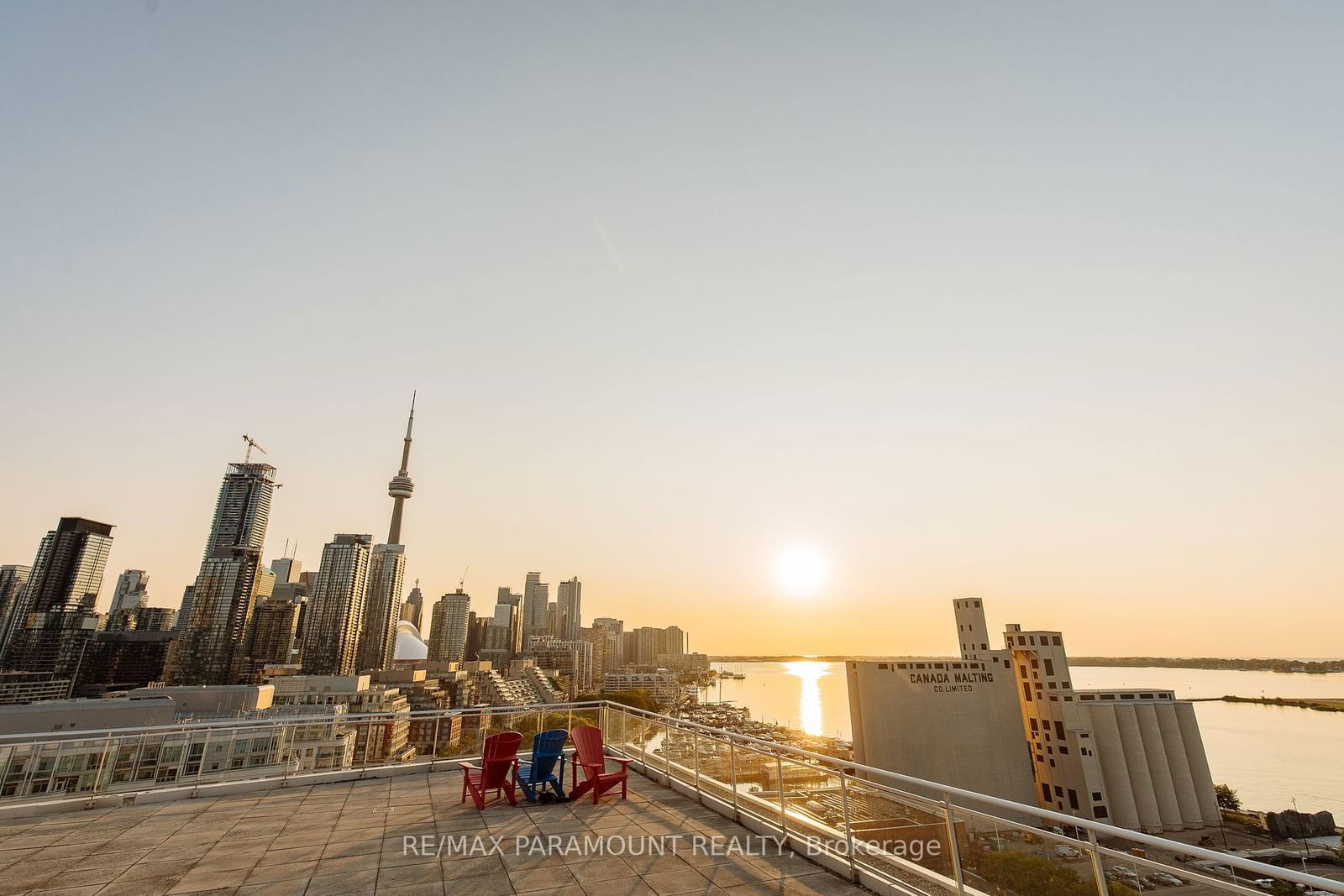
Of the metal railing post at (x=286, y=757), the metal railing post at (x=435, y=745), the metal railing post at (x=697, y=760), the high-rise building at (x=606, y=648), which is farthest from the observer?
the high-rise building at (x=606, y=648)

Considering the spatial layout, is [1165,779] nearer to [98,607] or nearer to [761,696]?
[761,696]

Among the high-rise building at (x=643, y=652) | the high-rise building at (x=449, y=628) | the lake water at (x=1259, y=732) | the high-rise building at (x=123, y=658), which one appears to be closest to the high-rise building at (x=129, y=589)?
the high-rise building at (x=123, y=658)

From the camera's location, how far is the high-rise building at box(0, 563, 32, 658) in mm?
125500

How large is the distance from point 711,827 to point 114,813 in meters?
8.92

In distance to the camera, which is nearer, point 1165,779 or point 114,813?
A: point 114,813

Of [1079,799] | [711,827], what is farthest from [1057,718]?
[711,827]

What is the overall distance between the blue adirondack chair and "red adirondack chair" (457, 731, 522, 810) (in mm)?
179

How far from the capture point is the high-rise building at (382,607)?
121 m

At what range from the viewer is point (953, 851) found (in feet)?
16.2

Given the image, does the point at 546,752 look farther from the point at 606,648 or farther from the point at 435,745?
the point at 606,648

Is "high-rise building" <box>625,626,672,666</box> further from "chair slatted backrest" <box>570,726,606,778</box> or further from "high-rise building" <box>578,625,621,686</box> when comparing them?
"chair slatted backrest" <box>570,726,606,778</box>

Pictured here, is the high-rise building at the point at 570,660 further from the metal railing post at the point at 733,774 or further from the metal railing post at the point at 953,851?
the metal railing post at the point at 953,851

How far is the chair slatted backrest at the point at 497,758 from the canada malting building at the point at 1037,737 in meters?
39.9

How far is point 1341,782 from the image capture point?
182 feet
